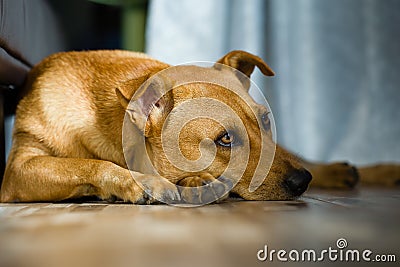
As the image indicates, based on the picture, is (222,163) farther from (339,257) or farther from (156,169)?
(339,257)

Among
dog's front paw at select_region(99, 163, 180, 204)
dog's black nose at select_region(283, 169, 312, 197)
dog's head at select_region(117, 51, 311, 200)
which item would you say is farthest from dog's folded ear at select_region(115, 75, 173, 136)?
dog's black nose at select_region(283, 169, 312, 197)

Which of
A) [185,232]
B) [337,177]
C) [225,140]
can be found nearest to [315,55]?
[337,177]

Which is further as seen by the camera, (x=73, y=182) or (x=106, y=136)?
(x=106, y=136)

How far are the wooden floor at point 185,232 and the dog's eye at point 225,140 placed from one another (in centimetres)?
18

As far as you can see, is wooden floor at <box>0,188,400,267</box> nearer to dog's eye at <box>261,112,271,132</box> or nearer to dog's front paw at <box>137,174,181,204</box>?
dog's front paw at <box>137,174,181,204</box>

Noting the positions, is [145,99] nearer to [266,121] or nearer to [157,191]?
[157,191]

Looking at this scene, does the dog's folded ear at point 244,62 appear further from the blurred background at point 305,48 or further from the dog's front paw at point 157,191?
the blurred background at point 305,48

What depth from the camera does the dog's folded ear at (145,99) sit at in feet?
4.71

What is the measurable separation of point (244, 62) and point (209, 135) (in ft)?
1.49

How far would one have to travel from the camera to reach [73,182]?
1.48m

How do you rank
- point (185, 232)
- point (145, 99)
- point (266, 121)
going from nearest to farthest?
1. point (185, 232)
2. point (145, 99)
3. point (266, 121)

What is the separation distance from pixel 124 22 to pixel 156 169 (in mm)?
1895

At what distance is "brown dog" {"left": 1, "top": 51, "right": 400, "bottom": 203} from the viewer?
1408mm

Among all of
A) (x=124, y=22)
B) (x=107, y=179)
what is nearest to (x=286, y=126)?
(x=124, y=22)
